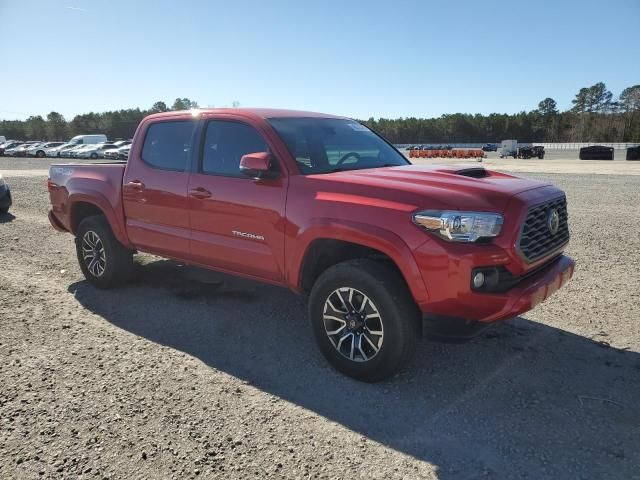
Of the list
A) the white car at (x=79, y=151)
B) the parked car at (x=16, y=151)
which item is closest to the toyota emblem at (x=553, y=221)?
the white car at (x=79, y=151)

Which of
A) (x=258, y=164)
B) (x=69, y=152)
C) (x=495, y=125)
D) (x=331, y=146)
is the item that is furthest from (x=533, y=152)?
(x=495, y=125)

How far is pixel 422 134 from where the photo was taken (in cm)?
13338

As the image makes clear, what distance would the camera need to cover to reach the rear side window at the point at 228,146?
164 inches

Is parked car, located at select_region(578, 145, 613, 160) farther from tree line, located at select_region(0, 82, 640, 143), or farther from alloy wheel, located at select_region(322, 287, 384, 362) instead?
tree line, located at select_region(0, 82, 640, 143)

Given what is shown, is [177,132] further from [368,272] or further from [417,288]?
[417,288]

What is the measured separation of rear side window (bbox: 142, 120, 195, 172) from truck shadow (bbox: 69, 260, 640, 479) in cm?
147

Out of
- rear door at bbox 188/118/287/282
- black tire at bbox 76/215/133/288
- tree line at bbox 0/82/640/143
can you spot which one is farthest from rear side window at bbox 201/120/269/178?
tree line at bbox 0/82/640/143

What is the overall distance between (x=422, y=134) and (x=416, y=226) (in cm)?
13609

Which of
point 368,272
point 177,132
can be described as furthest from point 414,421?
point 177,132

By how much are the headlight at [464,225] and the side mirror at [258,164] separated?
1346mm

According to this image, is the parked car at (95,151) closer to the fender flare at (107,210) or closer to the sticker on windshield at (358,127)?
the fender flare at (107,210)

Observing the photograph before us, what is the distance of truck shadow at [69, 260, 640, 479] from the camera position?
271cm

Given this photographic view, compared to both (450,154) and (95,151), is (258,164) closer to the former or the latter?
(95,151)

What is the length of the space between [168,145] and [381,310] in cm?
283
